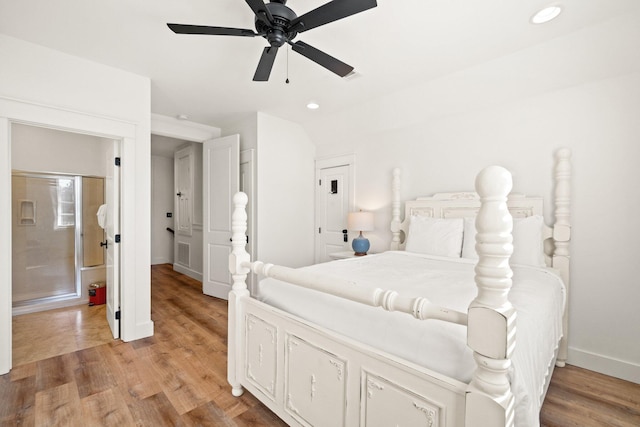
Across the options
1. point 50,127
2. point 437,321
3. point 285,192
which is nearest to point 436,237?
point 437,321

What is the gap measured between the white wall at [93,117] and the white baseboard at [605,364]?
3.86 metres

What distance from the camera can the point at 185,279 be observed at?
521 cm

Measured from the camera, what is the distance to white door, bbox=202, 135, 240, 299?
3.95 m

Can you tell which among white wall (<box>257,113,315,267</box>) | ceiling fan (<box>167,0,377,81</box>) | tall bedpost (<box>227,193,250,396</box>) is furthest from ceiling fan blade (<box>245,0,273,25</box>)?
white wall (<box>257,113,315,267</box>)

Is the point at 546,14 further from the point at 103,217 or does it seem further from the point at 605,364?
the point at 103,217

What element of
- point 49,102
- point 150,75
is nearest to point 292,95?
point 150,75

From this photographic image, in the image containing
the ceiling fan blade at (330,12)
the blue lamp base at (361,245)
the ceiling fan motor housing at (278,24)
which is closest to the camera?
the ceiling fan blade at (330,12)

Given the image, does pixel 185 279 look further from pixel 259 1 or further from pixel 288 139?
pixel 259 1

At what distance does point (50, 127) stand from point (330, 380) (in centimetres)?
299

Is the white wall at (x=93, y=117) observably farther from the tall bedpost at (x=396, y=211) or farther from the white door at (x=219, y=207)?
the tall bedpost at (x=396, y=211)

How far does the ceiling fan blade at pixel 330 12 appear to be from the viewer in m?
1.40

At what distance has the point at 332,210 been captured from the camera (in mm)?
4352

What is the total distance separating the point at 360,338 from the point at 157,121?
400 centimetres

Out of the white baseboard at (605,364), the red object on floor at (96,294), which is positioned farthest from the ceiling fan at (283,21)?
the red object on floor at (96,294)
